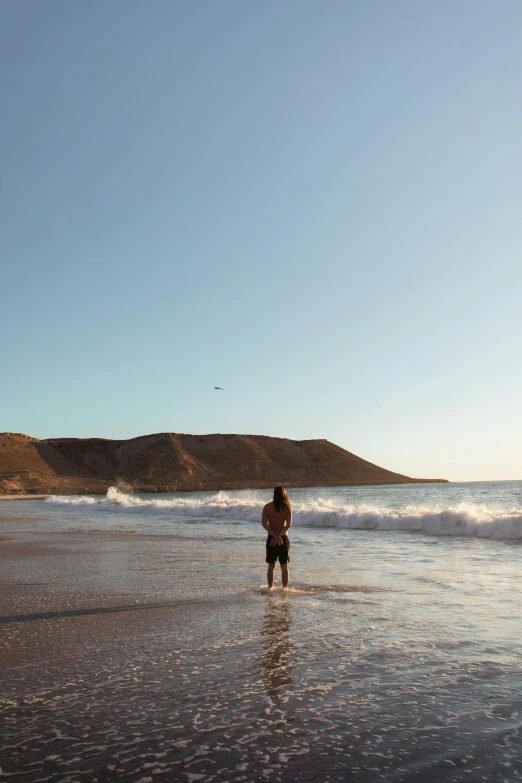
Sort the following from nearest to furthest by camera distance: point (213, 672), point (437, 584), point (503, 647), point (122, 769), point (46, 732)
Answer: point (122, 769) < point (46, 732) < point (213, 672) < point (503, 647) < point (437, 584)

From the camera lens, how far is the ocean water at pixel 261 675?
3.42 m

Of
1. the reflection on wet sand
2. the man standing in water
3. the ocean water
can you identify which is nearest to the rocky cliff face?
the man standing in water

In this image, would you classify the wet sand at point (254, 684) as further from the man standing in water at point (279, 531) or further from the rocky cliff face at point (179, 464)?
the rocky cliff face at point (179, 464)

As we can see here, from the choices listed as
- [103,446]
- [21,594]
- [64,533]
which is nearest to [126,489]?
[103,446]

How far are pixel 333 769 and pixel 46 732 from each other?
180cm

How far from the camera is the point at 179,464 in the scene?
380 ft

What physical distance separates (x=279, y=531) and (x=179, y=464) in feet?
354

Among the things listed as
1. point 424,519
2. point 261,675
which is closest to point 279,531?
point 261,675

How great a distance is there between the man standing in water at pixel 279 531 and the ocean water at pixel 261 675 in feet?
1.55

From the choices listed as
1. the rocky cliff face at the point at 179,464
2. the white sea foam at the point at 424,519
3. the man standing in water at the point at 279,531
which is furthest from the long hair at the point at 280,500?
the rocky cliff face at the point at 179,464

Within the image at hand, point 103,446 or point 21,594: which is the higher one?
point 103,446

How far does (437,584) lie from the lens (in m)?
9.60

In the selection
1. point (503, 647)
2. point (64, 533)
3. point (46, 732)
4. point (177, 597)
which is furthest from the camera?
point (64, 533)

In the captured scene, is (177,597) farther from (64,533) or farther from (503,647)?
(64,533)
